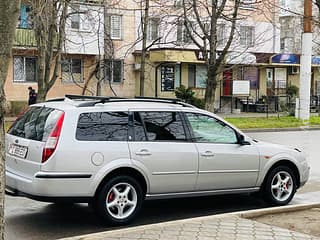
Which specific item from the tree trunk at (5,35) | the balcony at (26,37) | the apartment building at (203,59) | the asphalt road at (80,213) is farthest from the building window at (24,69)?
the tree trunk at (5,35)

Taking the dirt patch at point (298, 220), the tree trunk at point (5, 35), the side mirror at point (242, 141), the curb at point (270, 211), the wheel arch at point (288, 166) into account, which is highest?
the tree trunk at point (5, 35)

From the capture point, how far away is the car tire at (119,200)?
7.25 m

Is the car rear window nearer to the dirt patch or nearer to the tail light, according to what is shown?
the tail light

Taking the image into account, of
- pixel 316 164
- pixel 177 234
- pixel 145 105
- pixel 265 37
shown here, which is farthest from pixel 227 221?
pixel 265 37

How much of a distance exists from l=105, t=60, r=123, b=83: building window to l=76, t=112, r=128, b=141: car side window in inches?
1093

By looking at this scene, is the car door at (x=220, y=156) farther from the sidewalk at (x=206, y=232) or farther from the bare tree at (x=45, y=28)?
the bare tree at (x=45, y=28)

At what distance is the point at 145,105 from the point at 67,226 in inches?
75.8

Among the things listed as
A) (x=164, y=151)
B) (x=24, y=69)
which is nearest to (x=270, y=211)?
(x=164, y=151)

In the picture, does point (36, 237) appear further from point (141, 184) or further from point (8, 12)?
point (8, 12)

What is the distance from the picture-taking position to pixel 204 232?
6.42 m

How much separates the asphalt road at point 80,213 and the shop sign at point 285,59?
103 ft

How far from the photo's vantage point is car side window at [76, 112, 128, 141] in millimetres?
7285

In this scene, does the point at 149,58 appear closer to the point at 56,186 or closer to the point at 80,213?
the point at 80,213

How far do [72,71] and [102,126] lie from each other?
91.4ft
